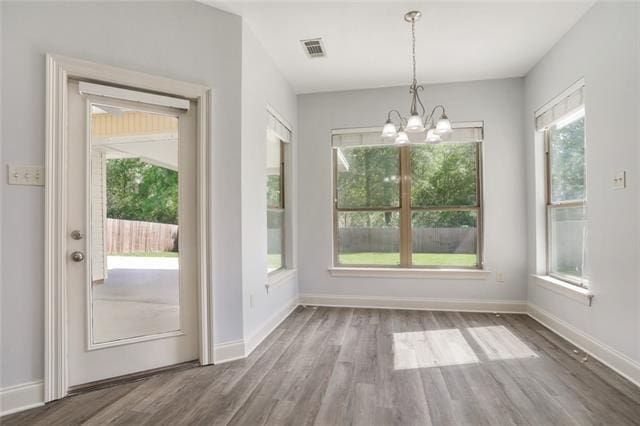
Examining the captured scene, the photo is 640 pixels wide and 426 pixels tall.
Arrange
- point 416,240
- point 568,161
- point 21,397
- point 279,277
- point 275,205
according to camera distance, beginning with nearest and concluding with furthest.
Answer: point 21,397, point 568,161, point 279,277, point 275,205, point 416,240

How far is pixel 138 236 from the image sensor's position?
256cm

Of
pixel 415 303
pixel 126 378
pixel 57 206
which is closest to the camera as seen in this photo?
pixel 57 206

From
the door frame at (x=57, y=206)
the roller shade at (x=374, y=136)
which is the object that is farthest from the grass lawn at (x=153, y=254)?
the roller shade at (x=374, y=136)

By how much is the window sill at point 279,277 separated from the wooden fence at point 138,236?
Answer: 3.64ft

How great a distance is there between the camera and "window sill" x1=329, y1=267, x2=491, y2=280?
411 cm

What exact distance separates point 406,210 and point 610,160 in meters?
2.13

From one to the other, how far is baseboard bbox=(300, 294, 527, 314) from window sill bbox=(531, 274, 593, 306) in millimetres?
461

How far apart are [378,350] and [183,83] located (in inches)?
105

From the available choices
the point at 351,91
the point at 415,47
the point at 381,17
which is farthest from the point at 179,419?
the point at 351,91

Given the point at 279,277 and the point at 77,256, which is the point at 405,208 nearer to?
the point at 279,277

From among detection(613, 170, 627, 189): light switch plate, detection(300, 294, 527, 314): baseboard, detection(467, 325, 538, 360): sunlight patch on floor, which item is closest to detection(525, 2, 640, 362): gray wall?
detection(613, 170, 627, 189): light switch plate

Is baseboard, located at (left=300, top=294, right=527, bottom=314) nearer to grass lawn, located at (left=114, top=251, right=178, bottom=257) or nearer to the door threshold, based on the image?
the door threshold

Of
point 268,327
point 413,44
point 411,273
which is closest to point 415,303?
point 411,273

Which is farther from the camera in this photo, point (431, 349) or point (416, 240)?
point (416, 240)
